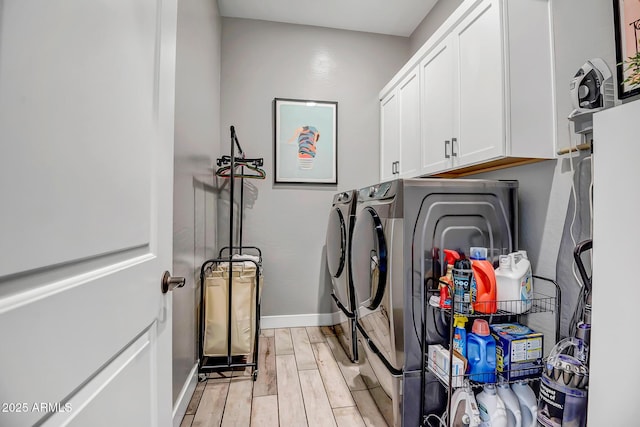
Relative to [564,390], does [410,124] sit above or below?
above

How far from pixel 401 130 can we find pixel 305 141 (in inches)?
37.4

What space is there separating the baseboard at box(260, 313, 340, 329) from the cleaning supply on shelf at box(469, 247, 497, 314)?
1.76 meters

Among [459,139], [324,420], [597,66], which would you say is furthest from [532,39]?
[324,420]

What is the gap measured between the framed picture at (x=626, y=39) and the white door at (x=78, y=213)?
5.29ft

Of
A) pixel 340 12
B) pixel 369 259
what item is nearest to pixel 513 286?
pixel 369 259

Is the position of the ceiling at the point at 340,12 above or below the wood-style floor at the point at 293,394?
above

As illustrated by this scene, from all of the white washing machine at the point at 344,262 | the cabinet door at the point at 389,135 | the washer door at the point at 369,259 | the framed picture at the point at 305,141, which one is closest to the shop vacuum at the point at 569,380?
the washer door at the point at 369,259

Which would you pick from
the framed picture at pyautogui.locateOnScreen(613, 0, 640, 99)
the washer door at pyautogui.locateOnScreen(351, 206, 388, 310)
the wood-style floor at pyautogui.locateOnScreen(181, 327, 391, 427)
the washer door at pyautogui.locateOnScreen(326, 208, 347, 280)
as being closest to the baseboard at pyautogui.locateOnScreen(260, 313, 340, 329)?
the wood-style floor at pyautogui.locateOnScreen(181, 327, 391, 427)

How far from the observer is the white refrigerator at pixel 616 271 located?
728mm

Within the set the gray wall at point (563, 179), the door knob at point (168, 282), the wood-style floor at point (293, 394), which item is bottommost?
the wood-style floor at point (293, 394)

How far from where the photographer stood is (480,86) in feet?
5.12

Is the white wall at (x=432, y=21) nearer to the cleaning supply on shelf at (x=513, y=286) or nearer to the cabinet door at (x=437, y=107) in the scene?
the cabinet door at (x=437, y=107)

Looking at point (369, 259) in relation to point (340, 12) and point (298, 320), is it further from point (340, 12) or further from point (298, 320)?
point (340, 12)

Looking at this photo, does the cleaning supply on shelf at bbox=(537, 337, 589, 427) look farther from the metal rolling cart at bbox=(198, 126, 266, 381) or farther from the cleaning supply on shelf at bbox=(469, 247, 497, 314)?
the metal rolling cart at bbox=(198, 126, 266, 381)
